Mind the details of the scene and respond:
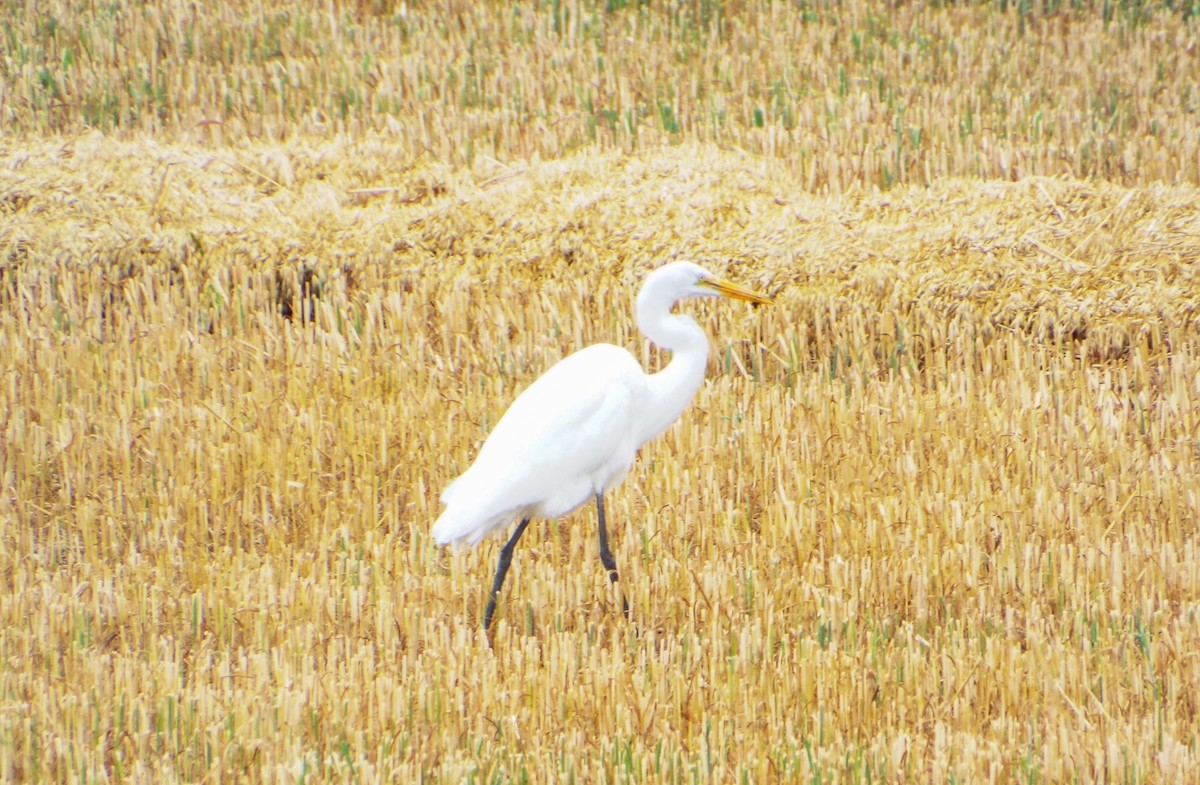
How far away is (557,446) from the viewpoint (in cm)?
475

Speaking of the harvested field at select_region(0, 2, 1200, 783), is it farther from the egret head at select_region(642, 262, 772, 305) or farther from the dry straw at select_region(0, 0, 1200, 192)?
the egret head at select_region(642, 262, 772, 305)

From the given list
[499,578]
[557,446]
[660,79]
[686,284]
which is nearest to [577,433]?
[557,446]

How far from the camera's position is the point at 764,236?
24.2ft

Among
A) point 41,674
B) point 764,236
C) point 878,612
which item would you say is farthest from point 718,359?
point 41,674

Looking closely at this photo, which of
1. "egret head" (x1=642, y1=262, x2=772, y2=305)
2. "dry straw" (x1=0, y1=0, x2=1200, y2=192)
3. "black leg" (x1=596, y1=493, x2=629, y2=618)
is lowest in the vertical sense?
"black leg" (x1=596, y1=493, x2=629, y2=618)

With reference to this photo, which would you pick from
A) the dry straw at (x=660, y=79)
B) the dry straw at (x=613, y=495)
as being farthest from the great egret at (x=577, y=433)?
the dry straw at (x=660, y=79)

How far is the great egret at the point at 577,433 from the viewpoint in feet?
15.3

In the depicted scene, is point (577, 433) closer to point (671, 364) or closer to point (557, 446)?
point (557, 446)

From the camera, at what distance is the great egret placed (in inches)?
183

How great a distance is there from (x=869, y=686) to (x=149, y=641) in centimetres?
214

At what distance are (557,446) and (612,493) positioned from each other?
3.21ft

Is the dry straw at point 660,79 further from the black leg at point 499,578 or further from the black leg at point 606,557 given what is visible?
the black leg at point 499,578

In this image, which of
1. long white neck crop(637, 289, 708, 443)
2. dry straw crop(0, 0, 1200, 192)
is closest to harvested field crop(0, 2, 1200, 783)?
dry straw crop(0, 0, 1200, 192)

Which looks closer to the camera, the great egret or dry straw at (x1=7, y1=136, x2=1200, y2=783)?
dry straw at (x1=7, y1=136, x2=1200, y2=783)
